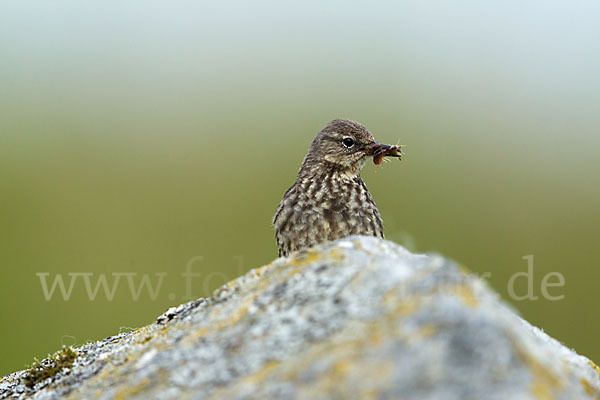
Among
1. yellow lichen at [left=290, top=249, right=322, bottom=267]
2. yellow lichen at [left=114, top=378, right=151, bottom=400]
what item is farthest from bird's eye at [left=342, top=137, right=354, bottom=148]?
yellow lichen at [left=114, top=378, right=151, bottom=400]

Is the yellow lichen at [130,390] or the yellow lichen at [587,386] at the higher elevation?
the yellow lichen at [130,390]

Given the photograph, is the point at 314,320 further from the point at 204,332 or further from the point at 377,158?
the point at 377,158

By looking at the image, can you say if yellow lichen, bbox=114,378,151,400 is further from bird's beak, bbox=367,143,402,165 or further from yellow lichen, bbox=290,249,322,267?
bird's beak, bbox=367,143,402,165

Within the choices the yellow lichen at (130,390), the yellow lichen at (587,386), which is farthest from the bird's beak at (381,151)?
the yellow lichen at (130,390)

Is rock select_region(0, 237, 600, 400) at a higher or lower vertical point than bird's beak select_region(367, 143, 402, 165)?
lower

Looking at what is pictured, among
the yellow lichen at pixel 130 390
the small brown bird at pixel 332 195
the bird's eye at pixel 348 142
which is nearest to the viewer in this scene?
the yellow lichen at pixel 130 390

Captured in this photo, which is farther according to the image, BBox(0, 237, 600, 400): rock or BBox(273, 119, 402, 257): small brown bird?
BBox(273, 119, 402, 257): small brown bird

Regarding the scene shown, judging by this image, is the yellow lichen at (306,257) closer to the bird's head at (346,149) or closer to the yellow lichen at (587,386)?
the yellow lichen at (587,386)
